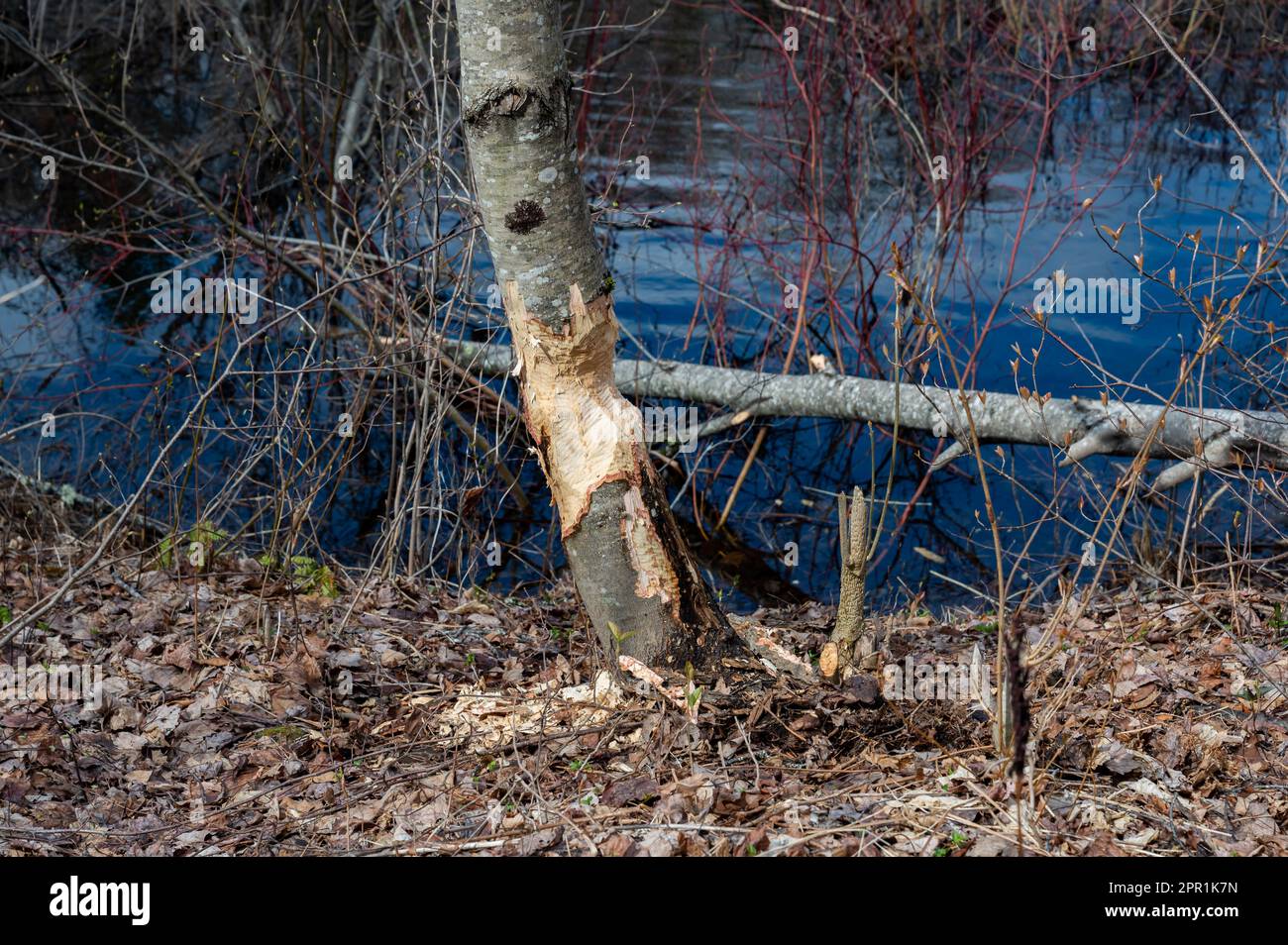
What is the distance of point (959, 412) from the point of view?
6598mm

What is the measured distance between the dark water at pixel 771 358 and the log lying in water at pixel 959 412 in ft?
1.09

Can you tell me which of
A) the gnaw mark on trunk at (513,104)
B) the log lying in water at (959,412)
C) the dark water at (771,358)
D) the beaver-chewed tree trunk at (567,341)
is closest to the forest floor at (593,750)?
the beaver-chewed tree trunk at (567,341)

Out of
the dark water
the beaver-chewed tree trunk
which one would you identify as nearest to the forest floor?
the beaver-chewed tree trunk

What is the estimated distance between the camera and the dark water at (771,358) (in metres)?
7.34

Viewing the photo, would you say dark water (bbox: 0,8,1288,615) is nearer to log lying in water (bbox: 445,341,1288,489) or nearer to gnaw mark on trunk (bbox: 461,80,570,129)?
log lying in water (bbox: 445,341,1288,489)

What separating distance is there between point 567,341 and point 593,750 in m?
1.26

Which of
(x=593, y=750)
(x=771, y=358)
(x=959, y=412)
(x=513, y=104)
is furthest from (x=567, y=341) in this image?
(x=771, y=358)

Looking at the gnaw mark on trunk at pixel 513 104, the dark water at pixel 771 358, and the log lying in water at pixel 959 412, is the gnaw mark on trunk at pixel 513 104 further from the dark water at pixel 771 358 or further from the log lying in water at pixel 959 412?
the dark water at pixel 771 358

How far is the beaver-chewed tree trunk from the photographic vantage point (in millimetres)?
3129

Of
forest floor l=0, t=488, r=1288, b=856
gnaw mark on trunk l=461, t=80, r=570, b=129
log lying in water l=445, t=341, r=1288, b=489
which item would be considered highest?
gnaw mark on trunk l=461, t=80, r=570, b=129

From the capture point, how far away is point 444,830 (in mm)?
2990

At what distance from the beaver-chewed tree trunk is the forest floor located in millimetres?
272
